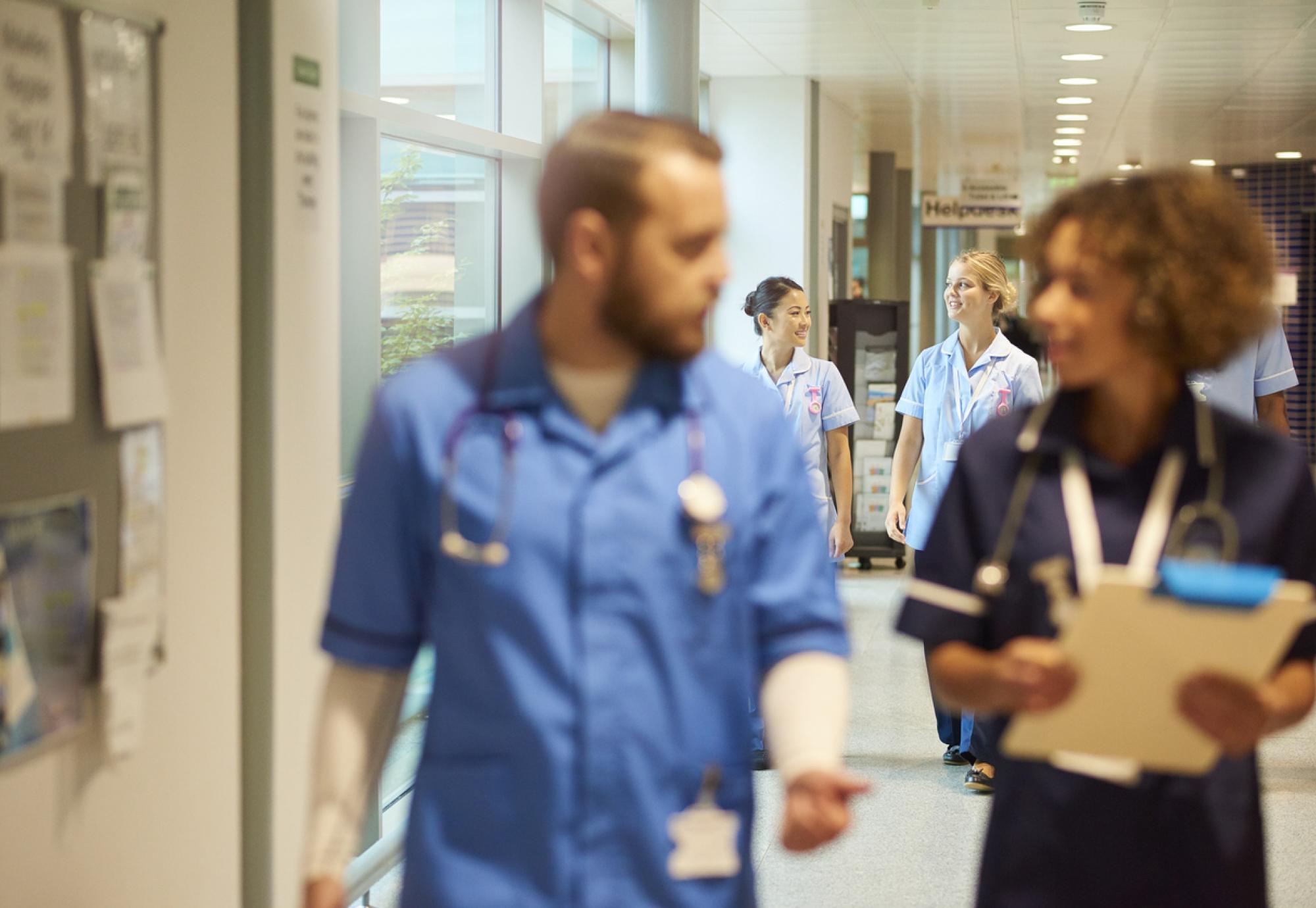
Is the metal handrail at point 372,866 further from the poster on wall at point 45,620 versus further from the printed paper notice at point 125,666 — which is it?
the poster on wall at point 45,620

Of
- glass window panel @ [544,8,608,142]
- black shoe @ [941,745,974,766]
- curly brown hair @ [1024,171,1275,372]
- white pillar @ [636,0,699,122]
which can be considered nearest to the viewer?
curly brown hair @ [1024,171,1275,372]

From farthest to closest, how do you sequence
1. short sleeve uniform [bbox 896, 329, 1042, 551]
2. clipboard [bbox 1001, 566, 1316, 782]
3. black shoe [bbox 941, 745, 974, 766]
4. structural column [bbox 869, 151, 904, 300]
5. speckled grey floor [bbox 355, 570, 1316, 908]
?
structural column [bbox 869, 151, 904, 300] < black shoe [bbox 941, 745, 974, 766] < short sleeve uniform [bbox 896, 329, 1042, 551] < speckled grey floor [bbox 355, 570, 1316, 908] < clipboard [bbox 1001, 566, 1316, 782]

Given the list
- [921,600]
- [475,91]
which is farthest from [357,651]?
[475,91]

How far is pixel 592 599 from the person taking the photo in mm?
1540

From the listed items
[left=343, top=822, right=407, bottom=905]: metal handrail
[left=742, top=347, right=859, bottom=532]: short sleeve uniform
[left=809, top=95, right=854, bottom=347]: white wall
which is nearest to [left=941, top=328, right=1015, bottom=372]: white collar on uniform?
[left=742, top=347, right=859, bottom=532]: short sleeve uniform

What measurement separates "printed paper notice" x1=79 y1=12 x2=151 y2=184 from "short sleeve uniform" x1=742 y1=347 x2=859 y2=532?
10.1ft

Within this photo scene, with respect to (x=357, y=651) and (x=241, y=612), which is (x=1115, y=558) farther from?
(x=241, y=612)

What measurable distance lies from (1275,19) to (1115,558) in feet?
24.4

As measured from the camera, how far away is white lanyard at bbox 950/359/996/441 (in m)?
5.05

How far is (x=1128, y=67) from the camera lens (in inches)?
384

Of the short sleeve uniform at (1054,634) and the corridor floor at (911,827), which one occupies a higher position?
Result: the short sleeve uniform at (1054,634)

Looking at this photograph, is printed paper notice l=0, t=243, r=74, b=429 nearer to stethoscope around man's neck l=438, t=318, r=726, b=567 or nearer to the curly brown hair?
stethoscope around man's neck l=438, t=318, r=726, b=567

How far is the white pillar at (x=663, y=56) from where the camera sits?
566 centimetres

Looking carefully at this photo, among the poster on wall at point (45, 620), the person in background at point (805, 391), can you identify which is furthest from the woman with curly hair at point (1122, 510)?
the person in background at point (805, 391)
